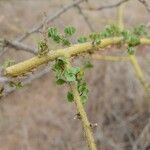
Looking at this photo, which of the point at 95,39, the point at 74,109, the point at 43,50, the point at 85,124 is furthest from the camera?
the point at 74,109

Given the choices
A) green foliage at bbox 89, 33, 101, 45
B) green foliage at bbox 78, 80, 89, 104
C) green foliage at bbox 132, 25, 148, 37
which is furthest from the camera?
green foliage at bbox 132, 25, 148, 37

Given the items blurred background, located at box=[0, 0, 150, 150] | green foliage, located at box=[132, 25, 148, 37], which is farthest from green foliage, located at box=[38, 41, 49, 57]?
blurred background, located at box=[0, 0, 150, 150]

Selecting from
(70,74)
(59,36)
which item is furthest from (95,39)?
(70,74)

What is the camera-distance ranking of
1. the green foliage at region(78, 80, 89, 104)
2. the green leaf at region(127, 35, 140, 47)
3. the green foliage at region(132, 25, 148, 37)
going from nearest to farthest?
the green foliage at region(78, 80, 89, 104) < the green leaf at region(127, 35, 140, 47) < the green foliage at region(132, 25, 148, 37)

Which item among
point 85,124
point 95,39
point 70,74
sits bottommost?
point 85,124

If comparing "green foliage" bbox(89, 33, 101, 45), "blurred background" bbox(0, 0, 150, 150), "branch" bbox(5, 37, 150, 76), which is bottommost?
"branch" bbox(5, 37, 150, 76)

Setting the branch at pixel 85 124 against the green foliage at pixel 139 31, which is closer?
the branch at pixel 85 124

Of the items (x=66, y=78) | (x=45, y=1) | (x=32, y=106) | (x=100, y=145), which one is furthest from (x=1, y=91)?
(x=45, y=1)

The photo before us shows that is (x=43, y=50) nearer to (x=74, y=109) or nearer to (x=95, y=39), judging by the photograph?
(x=95, y=39)

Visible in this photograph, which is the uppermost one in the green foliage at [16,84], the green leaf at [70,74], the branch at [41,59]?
the branch at [41,59]

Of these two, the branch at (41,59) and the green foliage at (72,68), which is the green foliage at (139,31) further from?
the branch at (41,59)

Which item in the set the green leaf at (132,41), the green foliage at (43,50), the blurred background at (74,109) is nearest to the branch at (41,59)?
the green foliage at (43,50)

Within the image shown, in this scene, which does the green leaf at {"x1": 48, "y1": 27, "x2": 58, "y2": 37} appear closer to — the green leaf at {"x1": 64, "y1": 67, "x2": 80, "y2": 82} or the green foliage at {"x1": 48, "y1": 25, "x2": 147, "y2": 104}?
the green foliage at {"x1": 48, "y1": 25, "x2": 147, "y2": 104}
